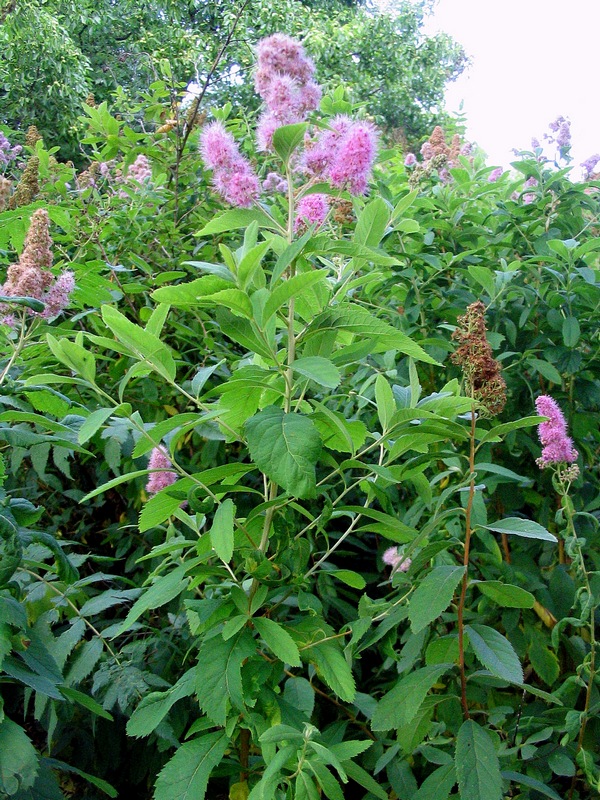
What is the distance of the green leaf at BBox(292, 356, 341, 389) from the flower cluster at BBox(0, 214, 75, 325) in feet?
2.49

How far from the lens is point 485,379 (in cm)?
128

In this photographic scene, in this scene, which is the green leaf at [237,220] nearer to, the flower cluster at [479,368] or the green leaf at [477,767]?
the flower cluster at [479,368]

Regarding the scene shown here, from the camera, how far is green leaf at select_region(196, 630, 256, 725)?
111 cm

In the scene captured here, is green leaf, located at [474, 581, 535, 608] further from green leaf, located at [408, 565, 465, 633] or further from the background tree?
the background tree

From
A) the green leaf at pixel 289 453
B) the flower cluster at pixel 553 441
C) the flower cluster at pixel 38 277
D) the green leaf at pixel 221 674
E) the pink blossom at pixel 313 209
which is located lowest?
the green leaf at pixel 221 674

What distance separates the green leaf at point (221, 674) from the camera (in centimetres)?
111

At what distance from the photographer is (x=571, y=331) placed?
6.22ft

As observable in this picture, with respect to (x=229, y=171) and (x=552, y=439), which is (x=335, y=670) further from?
(x=229, y=171)

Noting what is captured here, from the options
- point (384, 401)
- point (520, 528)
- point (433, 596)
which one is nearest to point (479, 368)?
point (384, 401)

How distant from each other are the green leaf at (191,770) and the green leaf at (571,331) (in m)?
1.26

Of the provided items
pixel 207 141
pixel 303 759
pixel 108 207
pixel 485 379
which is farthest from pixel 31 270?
pixel 108 207

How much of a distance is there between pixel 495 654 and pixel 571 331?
38.6 inches

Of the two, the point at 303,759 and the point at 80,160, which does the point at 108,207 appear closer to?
the point at 303,759

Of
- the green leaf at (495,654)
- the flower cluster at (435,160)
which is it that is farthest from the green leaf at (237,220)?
the flower cluster at (435,160)
